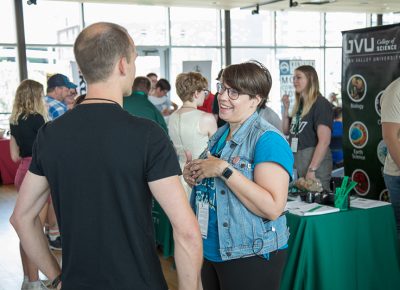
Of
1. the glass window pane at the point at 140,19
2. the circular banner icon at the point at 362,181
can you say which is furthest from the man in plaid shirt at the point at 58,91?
the glass window pane at the point at 140,19

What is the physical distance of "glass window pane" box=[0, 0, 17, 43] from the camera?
9.25 metres

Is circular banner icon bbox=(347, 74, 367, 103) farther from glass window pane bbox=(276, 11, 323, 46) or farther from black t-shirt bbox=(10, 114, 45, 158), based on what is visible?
glass window pane bbox=(276, 11, 323, 46)

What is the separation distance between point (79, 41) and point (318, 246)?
1791 millimetres

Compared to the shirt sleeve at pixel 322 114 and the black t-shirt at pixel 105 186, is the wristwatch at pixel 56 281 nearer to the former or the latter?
the black t-shirt at pixel 105 186

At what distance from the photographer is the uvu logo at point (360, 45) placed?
12.2 feet

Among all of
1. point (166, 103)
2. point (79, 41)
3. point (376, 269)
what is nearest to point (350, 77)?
point (376, 269)

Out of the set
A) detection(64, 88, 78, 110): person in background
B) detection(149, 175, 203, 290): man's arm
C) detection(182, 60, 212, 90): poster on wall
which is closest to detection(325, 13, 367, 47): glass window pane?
detection(182, 60, 212, 90): poster on wall

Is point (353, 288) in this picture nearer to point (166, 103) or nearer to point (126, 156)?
point (126, 156)

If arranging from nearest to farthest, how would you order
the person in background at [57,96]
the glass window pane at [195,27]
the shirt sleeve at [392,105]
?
the shirt sleeve at [392,105] → the person in background at [57,96] → the glass window pane at [195,27]

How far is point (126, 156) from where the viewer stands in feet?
3.94

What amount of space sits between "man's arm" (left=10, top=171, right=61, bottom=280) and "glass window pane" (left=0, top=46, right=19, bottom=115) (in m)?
8.42

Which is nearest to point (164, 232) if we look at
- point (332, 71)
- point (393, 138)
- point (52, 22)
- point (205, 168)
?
point (393, 138)

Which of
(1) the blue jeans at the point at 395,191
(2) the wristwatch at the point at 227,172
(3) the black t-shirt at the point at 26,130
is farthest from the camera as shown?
(3) the black t-shirt at the point at 26,130

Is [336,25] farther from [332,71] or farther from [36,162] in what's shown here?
[36,162]
